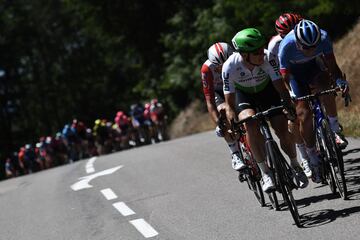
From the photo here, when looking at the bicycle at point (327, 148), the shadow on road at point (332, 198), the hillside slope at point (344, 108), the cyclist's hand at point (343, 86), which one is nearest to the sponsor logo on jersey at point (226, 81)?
the bicycle at point (327, 148)

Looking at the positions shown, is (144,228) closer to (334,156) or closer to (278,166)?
(278,166)

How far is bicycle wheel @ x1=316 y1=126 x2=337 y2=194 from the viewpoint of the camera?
8688 millimetres

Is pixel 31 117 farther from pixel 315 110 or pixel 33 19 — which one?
pixel 315 110

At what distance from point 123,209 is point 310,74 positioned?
3.68m

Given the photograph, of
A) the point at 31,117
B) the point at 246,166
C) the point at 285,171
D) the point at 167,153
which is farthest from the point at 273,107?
the point at 31,117

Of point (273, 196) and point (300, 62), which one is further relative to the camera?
point (300, 62)

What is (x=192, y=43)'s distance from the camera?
36.5m

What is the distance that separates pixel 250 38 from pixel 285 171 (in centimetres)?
142

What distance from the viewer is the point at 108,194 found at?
45.0 ft

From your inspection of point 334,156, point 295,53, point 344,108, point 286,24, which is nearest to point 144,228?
point 334,156

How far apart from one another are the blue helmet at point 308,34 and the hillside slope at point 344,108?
608 cm

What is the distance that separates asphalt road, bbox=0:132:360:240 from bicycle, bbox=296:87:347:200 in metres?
0.20

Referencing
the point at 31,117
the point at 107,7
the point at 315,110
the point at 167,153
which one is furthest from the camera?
the point at 31,117

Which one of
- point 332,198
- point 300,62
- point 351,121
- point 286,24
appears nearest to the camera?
point 332,198
